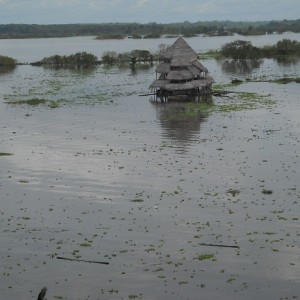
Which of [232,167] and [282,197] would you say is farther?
[232,167]

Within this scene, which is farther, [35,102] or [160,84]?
[160,84]

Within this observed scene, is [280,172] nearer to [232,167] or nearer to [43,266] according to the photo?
[232,167]

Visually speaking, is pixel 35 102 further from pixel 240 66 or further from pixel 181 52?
pixel 240 66

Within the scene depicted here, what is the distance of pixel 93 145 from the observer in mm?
41969

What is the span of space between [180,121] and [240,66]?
62.1 metres

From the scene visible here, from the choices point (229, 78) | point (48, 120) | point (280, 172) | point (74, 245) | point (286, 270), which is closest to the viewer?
point (286, 270)

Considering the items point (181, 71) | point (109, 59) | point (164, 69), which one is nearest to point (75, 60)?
point (109, 59)

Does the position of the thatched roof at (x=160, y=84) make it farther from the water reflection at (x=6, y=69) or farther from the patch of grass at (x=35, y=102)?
the water reflection at (x=6, y=69)

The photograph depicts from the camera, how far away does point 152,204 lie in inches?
1101

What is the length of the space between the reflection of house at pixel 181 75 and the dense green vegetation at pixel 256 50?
179 feet

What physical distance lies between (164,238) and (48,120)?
33.0m

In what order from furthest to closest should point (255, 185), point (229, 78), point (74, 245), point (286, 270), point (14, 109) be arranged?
point (229, 78)
point (14, 109)
point (255, 185)
point (74, 245)
point (286, 270)

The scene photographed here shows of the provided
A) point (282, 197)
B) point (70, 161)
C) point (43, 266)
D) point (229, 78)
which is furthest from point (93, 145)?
point (229, 78)

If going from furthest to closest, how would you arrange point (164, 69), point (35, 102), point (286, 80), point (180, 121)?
point (286, 80), point (164, 69), point (35, 102), point (180, 121)
